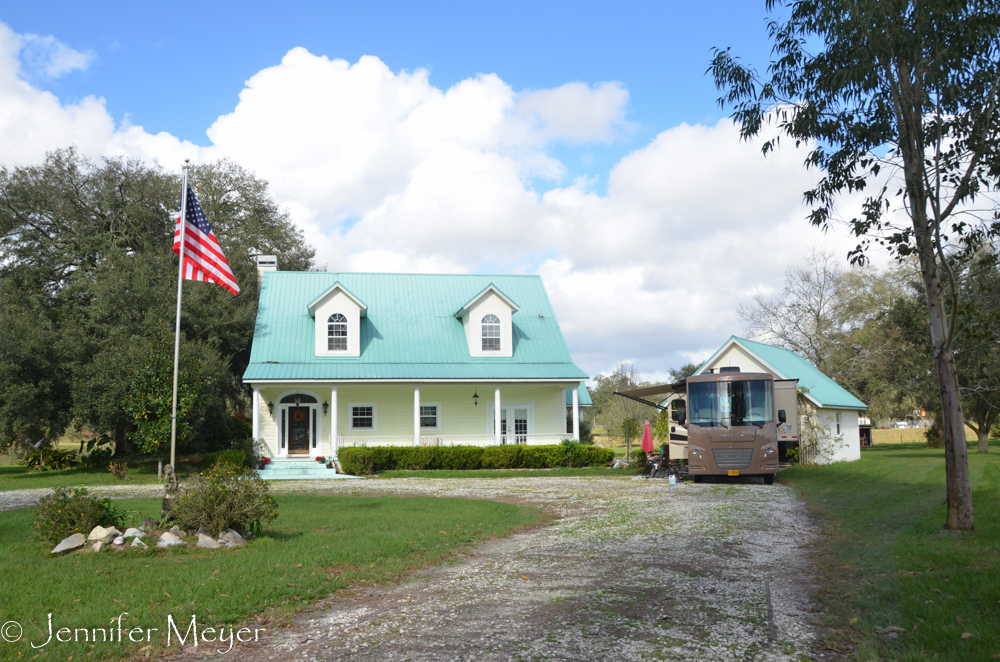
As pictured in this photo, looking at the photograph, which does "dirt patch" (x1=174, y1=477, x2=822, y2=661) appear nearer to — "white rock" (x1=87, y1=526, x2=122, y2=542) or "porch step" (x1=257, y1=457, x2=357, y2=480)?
"white rock" (x1=87, y1=526, x2=122, y2=542)

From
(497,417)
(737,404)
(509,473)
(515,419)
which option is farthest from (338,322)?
(737,404)

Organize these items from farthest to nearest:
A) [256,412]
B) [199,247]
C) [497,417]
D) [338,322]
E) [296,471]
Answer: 1. [338,322]
2. [497,417]
3. [256,412]
4. [296,471]
5. [199,247]

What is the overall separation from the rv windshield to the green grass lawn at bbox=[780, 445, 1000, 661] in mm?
4325

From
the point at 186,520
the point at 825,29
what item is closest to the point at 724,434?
the point at 825,29

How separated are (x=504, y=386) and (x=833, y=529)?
753 inches

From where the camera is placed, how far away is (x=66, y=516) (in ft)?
29.8

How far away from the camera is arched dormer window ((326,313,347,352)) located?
28328 millimetres

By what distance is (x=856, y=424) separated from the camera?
32062 mm

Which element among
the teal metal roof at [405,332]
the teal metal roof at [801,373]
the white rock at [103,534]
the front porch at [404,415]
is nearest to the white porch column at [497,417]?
the front porch at [404,415]

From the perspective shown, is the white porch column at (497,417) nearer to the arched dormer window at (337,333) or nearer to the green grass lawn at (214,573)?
the arched dormer window at (337,333)

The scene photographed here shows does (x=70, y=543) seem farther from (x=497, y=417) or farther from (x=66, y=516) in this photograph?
(x=497, y=417)

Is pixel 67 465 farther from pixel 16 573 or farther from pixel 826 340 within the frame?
pixel 826 340

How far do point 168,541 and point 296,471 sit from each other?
1673 centimetres

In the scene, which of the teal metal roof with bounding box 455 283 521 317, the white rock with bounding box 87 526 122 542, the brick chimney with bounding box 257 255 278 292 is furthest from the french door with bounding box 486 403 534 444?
the white rock with bounding box 87 526 122 542
